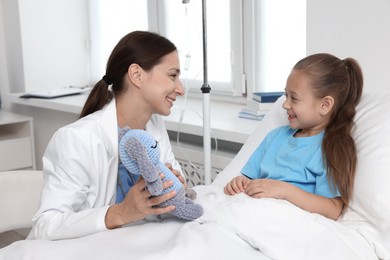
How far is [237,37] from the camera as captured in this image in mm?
2541

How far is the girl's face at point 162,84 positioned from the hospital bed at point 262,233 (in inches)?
12.5

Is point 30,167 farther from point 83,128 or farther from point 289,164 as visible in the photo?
point 289,164

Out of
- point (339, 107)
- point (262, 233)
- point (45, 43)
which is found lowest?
point (262, 233)

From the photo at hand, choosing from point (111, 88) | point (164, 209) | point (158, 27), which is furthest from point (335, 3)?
point (158, 27)

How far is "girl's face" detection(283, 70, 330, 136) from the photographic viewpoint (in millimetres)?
1365

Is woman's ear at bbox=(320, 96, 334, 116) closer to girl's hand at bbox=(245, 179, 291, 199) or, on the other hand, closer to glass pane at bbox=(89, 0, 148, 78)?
girl's hand at bbox=(245, 179, 291, 199)

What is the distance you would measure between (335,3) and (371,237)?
914 millimetres

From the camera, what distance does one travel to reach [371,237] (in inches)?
47.3

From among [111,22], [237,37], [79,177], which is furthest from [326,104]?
[111,22]

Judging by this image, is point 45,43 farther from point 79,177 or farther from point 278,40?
point 79,177

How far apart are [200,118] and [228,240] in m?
1.37

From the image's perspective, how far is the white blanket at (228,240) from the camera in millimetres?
1025

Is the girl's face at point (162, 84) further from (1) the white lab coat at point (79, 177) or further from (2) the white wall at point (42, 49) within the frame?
(2) the white wall at point (42, 49)

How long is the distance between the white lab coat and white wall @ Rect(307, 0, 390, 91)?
833mm
